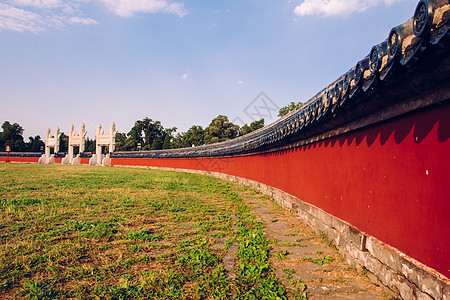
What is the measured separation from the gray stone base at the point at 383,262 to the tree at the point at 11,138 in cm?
6897

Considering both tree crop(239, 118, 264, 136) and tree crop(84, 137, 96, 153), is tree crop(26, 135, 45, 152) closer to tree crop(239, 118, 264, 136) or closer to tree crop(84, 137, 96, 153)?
tree crop(84, 137, 96, 153)

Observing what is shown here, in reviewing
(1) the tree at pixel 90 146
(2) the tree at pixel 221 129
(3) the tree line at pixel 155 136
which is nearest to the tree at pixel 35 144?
(3) the tree line at pixel 155 136

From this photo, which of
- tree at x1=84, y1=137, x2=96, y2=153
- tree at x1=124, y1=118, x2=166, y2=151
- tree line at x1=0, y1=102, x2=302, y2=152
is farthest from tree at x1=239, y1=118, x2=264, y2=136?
tree at x1=84, y1=137, x2=96, y2=153

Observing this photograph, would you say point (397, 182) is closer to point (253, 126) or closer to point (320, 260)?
point (320, 260)

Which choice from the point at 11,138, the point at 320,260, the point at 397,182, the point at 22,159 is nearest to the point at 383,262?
the point at 397,182

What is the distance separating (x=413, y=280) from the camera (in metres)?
2.49

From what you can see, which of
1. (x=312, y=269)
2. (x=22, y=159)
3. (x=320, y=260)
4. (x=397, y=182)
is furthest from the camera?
(x=22, y=159)

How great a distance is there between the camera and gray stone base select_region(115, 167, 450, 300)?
2295mm

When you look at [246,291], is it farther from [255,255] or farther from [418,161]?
[418,161]

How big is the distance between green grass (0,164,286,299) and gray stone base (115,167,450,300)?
104cm

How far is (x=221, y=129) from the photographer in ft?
155

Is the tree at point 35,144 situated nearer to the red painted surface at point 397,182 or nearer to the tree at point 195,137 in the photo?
the tree at point 195,137

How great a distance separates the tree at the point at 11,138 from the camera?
58400 millimetres

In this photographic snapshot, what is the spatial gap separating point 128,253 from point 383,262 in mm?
3088
